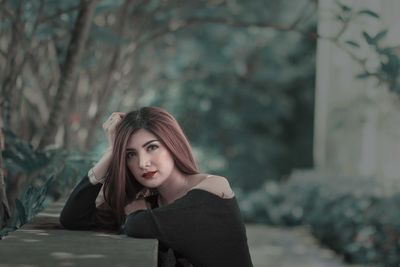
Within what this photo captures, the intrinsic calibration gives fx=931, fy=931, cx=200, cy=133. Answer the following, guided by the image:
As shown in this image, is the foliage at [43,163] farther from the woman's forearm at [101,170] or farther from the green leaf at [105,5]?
the green leaf at [105,5]

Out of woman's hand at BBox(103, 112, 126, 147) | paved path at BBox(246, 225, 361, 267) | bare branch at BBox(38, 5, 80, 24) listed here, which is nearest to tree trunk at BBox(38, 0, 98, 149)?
bare branch at BBox(38, 5, 80, 24)

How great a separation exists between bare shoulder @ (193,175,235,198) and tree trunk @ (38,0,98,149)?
1.65 meters

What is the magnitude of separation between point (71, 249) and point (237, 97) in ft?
50.2

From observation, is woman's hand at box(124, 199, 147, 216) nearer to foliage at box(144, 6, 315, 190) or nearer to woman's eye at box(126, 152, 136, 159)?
woman's eye at box(126, 152, 136, 159)

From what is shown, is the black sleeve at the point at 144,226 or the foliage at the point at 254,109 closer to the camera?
the black sleeve at the point at 144,226

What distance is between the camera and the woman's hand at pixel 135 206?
9.41ft

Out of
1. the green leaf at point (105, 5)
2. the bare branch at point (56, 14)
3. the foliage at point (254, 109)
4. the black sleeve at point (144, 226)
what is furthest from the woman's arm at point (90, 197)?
the foliage at point (254, 109)

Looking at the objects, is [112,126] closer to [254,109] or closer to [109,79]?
[109,79]

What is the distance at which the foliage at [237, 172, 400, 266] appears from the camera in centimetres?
717

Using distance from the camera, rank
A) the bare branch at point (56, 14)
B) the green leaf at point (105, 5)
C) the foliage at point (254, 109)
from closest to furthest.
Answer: the bare branch at point (56, 14), the green leaf at point (105, 5), the foliage at point (254, 109)

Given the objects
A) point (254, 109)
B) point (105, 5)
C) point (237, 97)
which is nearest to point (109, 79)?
point (105, 5)

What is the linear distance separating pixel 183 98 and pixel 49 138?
12806 millimetres

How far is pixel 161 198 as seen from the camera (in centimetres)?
295

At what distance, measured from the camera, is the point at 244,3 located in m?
10.9
